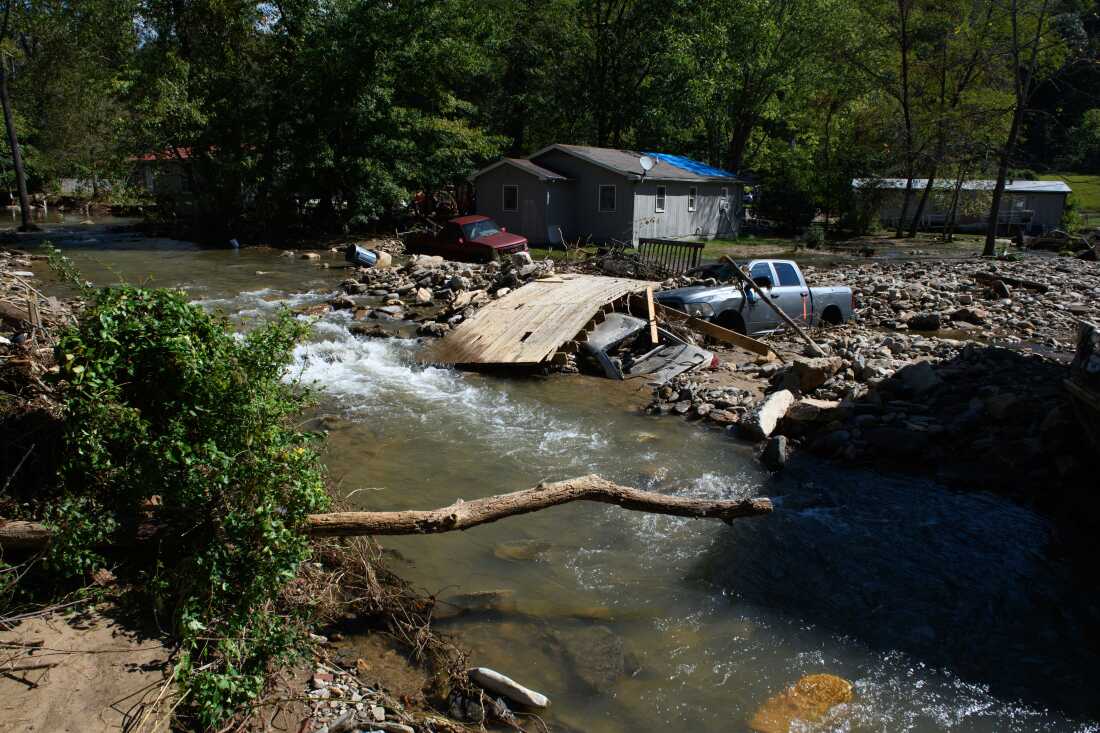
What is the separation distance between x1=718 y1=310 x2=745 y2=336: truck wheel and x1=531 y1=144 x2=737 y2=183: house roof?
14.9 metres

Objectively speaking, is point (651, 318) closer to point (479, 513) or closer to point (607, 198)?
point (479, 513)

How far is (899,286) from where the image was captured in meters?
20.2

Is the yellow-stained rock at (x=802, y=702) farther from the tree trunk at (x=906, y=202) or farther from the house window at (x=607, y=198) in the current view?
the tree trunk at (x=906, y=202)

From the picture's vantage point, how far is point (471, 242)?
23453mm

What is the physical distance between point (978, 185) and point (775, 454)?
115 ft

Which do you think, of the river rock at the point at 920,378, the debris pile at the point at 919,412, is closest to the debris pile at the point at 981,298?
the debris pile at the point at 919,412

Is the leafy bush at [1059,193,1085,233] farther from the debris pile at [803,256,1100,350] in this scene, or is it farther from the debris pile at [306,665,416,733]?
the debris pile at [306,665,416,733]

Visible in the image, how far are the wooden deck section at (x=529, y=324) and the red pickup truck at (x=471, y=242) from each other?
26.4 ft

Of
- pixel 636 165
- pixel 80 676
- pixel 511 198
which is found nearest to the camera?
pixel 80 676

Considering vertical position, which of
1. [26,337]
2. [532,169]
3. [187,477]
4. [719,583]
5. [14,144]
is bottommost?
[719,583]

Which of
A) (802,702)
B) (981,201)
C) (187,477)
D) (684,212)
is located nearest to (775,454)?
(802,702)

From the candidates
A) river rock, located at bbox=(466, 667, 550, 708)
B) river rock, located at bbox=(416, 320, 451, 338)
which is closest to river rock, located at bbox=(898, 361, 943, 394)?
river rock, located at bbox=(466, 667, 550, 708)

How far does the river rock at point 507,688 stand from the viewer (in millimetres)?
4801

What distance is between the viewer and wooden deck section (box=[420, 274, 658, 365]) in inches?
499
